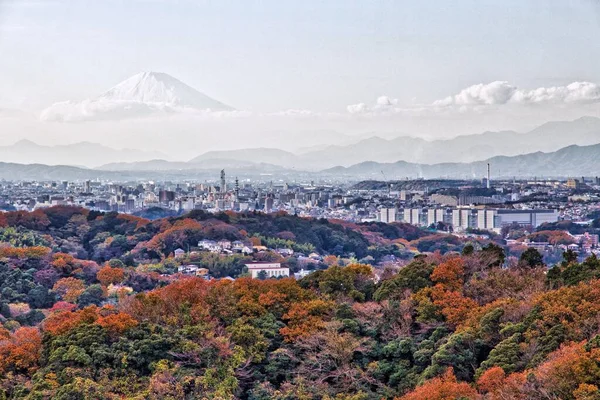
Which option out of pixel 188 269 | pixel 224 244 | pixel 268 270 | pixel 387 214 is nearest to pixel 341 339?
pixel 188 269

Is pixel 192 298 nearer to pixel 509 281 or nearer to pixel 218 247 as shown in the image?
pixel 509 281

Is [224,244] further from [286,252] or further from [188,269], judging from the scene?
[188,269]

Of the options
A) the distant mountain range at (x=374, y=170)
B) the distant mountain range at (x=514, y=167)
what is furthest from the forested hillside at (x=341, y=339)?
the distant mountain range at (x=374, y=170)

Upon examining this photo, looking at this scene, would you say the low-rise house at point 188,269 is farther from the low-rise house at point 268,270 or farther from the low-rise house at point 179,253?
the low-rise house at point 179,253

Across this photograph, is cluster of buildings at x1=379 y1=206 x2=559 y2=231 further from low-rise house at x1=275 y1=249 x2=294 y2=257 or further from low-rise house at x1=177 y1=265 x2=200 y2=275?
low-rise house at x1=177 y1=265 x2=200 y2=275

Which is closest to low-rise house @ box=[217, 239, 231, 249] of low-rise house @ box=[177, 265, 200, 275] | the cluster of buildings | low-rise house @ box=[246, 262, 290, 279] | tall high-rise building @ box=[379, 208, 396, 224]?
low-rise house @ box=[246, 262, 290, 279]

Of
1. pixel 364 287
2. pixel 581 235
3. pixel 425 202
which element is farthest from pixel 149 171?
pixel 364 287

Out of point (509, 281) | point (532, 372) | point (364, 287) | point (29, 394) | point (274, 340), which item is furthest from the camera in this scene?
point (364, 287)

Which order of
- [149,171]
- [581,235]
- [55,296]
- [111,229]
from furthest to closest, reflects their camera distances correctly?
[149,171], [581,235], [111,229], [55,296]
